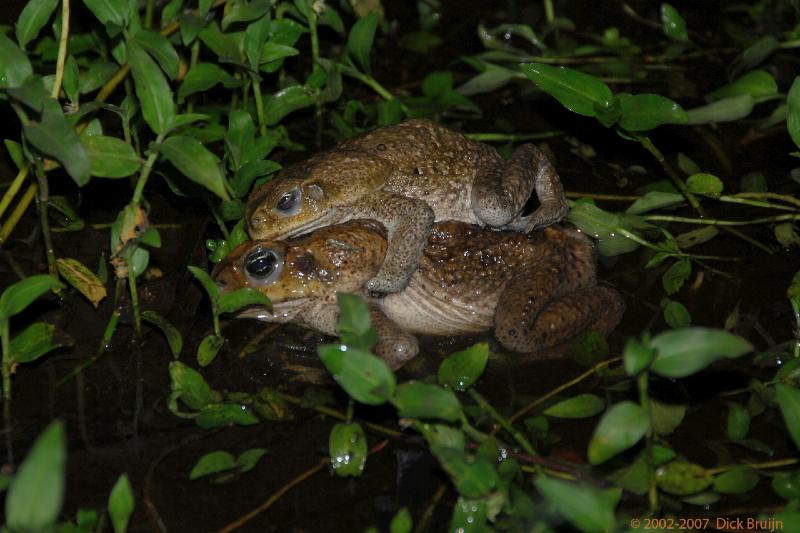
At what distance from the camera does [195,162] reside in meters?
4.09

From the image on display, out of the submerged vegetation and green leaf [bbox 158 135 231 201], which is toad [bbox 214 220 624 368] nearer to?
the submerged vegetation

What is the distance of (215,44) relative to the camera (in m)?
5.57

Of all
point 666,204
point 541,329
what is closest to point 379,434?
point 541,329

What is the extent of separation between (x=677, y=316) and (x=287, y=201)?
2.05 m

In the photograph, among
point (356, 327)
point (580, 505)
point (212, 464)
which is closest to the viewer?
point (580, 505)

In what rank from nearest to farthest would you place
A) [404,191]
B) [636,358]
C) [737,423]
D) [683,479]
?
1. [636,358]
2. [683,479]
3. [737,423]
4. [404,191]

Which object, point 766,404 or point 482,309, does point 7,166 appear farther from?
point 766,404

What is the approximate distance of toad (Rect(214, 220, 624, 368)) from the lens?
4.86 meters

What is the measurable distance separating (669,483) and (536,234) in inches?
64.0

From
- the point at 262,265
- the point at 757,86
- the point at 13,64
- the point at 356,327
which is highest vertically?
the point at 13,64

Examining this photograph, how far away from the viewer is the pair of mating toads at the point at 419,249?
4.88 meters

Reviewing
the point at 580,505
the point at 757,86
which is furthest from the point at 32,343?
the point at 757,86

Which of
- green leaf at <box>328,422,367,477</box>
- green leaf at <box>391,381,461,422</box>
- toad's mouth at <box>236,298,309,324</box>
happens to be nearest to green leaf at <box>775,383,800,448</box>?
green leaf at <box>391,381,461,422</box>

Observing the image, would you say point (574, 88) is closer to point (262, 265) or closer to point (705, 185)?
point (705, 185)
